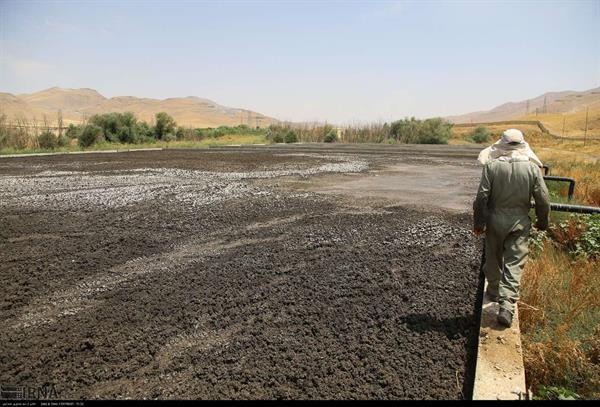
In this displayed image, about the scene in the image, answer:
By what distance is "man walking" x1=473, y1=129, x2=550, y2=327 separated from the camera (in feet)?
11.9

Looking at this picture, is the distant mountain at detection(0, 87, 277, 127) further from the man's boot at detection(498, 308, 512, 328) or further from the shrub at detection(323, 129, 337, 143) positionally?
the man's boot at detection(498, 308, 512, 328)

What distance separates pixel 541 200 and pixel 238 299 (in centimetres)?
307

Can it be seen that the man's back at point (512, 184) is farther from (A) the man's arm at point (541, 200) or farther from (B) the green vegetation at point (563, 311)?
(B) the green vegetation at point (563, 311)

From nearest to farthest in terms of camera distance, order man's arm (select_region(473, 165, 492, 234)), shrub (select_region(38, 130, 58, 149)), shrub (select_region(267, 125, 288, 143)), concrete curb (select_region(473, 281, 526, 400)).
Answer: concrete curb (select_region(473, 281, 526, 400))
man's arm (select_region(473, 165, 492, 234))
shrub (select_region(38, 130, 58, 149))
shrub (select_region(267, 125, 288, 143))

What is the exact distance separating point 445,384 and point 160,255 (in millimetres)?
4260

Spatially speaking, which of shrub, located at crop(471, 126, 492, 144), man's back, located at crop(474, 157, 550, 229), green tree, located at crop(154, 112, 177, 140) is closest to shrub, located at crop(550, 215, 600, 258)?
man's back, located at crop(474, 157, 550, 229)

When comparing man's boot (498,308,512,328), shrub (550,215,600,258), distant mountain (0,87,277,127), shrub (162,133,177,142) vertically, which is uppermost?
distant mountain (0,87,277,127)

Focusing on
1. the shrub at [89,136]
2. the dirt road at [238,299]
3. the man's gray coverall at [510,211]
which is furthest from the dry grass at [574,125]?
the man's gray coverall at [510,211]

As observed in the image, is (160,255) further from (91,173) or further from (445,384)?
(91,173)

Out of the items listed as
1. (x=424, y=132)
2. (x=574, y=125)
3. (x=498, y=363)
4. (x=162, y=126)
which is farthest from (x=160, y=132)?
(x=574, y=125)

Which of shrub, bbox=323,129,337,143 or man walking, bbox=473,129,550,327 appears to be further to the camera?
shrub, bbox=323,129,337,143

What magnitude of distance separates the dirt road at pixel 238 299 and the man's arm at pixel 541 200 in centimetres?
104

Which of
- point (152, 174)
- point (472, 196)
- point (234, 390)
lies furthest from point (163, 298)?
point (152, 174)

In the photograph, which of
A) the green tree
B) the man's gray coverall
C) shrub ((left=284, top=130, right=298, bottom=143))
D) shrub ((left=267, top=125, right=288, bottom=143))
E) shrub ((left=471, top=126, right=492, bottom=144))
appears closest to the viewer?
the man's gray coverall
